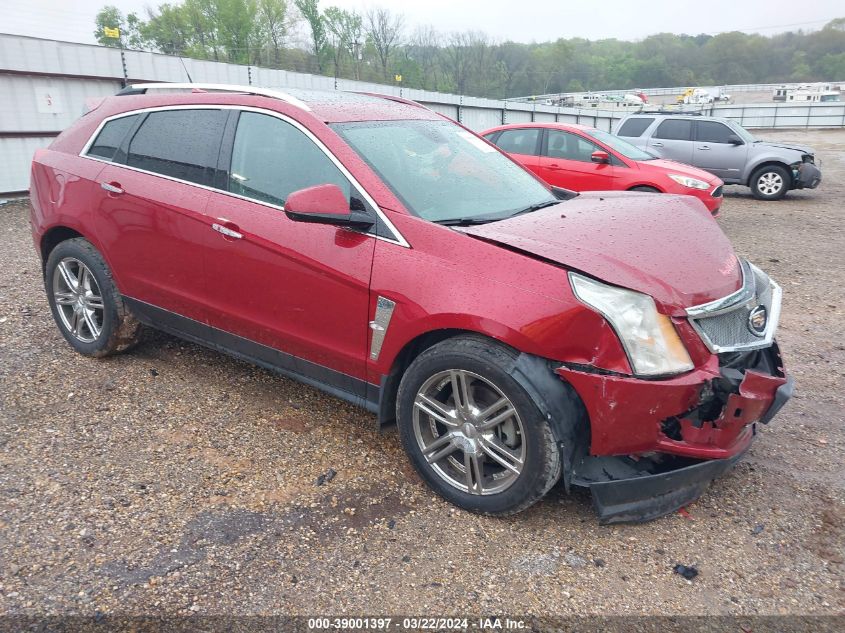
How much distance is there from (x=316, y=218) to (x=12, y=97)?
10433 millimetres

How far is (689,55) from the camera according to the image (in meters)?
99.8

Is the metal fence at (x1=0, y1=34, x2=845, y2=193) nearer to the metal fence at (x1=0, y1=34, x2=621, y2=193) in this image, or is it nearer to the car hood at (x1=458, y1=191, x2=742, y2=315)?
the metal fence at (x1=0, y1=34, x2=621, y2=193)

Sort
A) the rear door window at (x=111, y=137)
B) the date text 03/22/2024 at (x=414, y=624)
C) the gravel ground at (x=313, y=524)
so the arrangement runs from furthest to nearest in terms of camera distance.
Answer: the rear door window at (x=111, y=137)
the gravel ground at (x=313, y=524)
the date text 03/22/2024 at (x=414, y=624)

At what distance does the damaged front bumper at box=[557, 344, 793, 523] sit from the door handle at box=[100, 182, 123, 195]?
2947mm

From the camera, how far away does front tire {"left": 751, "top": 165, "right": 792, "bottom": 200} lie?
12.9m

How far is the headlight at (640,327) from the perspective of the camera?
2.44m

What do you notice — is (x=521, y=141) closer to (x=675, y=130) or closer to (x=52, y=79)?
(x=675, y=130)

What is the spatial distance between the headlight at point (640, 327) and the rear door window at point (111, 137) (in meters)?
3.13

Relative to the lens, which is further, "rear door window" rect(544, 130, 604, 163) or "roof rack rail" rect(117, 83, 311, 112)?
"rear door window" rect(544, 130, 604, 163)

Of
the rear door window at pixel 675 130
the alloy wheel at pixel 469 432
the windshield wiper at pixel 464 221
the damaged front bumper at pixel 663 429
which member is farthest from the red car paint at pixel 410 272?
the rear door window at pixel 675 130

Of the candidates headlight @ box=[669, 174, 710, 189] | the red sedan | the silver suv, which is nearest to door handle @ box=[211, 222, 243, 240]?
the red sedan

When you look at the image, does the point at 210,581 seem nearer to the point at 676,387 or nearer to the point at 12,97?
the point at 676,387

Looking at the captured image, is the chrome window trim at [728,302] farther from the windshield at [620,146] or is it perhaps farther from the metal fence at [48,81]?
the metal fence at [48,81]

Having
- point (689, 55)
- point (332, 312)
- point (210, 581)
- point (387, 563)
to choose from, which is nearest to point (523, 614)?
point (387, 563)
